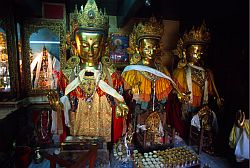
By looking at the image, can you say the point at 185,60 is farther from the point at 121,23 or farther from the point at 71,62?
the point at 71,62

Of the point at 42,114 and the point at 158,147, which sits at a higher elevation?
the point at 42,114

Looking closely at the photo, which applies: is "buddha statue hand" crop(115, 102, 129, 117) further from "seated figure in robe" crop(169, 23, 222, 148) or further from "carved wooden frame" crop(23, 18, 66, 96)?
"carved wooden frame" crop(23, 18, 66, 96)

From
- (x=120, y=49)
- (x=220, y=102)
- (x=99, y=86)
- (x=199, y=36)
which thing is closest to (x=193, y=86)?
(x=220, y=102)

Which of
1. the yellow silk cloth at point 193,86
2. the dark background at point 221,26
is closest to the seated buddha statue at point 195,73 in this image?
the yellow silk cloth at point 193,86

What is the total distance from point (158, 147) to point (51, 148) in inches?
69.2

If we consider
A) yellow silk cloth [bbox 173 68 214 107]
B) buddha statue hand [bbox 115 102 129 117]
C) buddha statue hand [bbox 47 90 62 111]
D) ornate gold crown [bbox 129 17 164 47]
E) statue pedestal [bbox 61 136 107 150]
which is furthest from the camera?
yellow silk cloth [bbox 173 68 214 107]

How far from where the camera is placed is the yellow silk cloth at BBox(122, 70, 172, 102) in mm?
2480

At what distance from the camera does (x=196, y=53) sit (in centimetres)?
266

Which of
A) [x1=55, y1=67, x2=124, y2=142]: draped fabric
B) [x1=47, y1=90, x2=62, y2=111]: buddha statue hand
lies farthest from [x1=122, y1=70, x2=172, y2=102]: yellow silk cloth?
[x1=47, y1=90, x2=62, y2=111]: buddha statue hand

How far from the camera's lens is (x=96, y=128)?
8.30 ft

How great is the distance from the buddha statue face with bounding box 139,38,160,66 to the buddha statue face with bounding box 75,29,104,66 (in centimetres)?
59

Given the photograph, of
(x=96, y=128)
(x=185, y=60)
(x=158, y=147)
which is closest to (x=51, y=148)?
(x=96, y=128)

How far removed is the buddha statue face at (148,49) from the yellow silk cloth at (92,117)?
0.83 metres

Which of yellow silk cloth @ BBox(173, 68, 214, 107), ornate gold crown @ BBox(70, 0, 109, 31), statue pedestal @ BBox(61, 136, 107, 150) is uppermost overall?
ornate gold crown @ BBox(70, 0, 109, 31)
